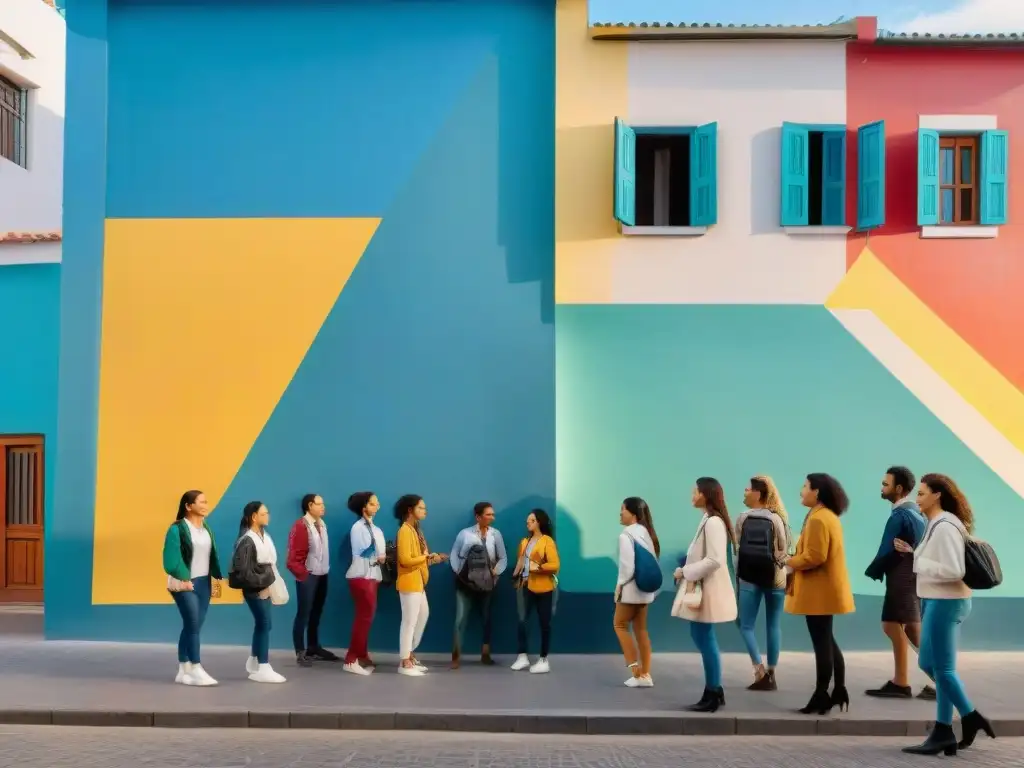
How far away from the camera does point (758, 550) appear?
9391 mm

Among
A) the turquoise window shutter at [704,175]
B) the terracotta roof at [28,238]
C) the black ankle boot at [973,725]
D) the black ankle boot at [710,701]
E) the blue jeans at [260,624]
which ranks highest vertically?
the turquoise window shutter at [704,175]

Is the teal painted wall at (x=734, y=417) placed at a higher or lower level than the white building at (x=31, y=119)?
lower

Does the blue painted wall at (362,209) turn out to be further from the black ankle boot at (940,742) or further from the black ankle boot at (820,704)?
the black ankle boot at (940,742)

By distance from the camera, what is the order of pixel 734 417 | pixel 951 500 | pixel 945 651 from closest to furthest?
pixel 945 651, pixel 951 500, pixel 734 417

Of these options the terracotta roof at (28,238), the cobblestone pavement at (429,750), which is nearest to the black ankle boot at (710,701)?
the cobblestone pavement at (429,750)

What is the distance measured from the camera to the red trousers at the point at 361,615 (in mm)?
10258

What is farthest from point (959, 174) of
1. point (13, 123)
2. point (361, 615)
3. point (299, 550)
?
point (13, 123)

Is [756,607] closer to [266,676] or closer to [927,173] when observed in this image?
[266,676]

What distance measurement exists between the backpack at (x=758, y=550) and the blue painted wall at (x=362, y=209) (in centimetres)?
279

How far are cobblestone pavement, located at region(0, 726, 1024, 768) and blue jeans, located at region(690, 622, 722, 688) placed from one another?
55 centimetres

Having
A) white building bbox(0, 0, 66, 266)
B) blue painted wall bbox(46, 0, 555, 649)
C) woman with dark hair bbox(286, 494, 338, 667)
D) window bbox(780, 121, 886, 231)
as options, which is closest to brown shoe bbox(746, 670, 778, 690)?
blue painted wall bbox(46, 0, 555, 649)

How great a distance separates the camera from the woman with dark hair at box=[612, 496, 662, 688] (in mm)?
9305

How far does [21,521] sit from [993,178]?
1409 centimetres

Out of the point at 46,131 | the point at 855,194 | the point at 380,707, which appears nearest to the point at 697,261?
the point at 855,194
